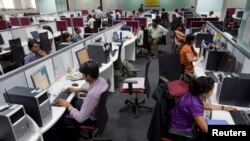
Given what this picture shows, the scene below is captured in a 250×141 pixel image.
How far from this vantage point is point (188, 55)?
348cm

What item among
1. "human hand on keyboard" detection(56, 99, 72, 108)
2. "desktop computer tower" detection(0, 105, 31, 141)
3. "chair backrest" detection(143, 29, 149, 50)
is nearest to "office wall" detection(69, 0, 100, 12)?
"chair backrest" detection(143, 29, 149, 50)

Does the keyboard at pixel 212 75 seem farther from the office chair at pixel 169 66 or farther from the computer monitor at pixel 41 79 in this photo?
the computer monitor at pixel 41 79

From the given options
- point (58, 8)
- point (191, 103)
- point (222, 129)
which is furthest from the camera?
point (58, 8)

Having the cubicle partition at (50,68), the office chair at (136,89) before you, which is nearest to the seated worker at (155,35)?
→ the cubicle partition at (50,68)

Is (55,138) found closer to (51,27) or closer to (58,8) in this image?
(51,27)

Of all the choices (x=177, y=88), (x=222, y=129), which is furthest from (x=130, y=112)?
(x=222, y=129)

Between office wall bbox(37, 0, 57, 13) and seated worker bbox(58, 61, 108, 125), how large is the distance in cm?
1136

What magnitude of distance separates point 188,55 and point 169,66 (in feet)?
1.84

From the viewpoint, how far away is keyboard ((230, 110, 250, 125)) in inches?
69.0

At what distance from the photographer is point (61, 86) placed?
2.61 metres

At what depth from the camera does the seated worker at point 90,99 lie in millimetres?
1984

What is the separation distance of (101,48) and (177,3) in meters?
11.5

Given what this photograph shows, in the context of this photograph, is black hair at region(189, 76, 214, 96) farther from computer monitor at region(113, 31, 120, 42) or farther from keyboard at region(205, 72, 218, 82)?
computer monitor at region(113, 31, 120, 42)

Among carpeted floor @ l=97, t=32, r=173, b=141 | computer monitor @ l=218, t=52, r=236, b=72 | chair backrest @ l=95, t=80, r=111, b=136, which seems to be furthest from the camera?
carpeted floor @ l=97, t=32, r=173, b=141
